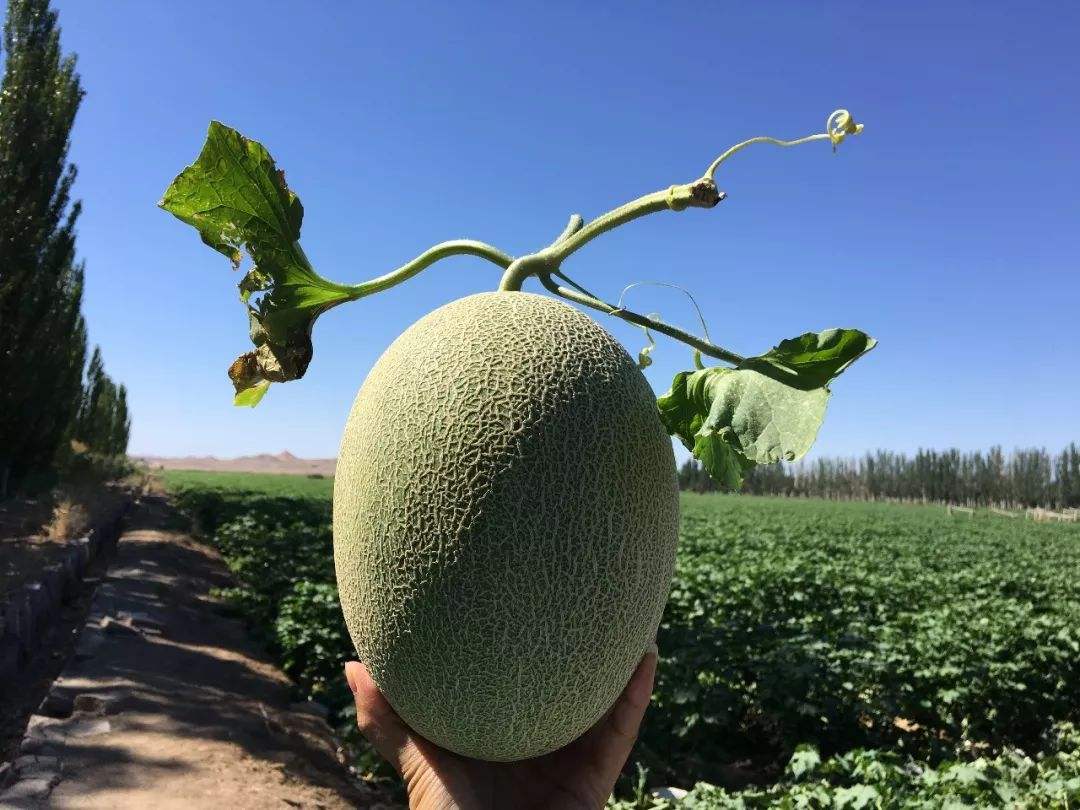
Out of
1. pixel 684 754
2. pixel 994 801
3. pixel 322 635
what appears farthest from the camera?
pixel 322 635

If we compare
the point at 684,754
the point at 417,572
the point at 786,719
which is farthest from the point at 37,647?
the point at 417,572

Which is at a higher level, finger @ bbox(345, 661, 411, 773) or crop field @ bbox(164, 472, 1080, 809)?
finger @ bbox(345, 661, 411, 773)

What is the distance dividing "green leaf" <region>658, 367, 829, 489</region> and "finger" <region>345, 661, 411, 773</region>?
97 centimetres

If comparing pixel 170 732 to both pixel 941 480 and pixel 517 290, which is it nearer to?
pixel 517 290

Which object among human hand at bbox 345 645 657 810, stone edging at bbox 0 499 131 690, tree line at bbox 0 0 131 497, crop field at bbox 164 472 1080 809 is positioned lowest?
stone edging at bbox 0 499 131 690

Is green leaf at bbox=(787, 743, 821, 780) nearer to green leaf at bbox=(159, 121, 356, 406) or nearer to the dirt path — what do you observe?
the dirt path

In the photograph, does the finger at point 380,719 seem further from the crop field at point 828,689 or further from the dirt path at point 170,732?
Result: the dirt path at point 170,732

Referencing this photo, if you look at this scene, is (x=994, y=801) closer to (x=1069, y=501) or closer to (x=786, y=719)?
(x=786, y=719)

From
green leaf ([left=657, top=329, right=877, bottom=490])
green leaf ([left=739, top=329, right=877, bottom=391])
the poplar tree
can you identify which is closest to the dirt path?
green leaf ([left=657, top=329, right=877, bottom=490])

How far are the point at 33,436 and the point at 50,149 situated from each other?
26.3 ft

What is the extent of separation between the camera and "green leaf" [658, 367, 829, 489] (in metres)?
1.57

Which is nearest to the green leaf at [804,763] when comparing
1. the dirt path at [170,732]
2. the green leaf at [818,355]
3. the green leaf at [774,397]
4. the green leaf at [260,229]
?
the dirt path at [170,732]

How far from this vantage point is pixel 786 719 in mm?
5941

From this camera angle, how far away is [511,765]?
198 cm
